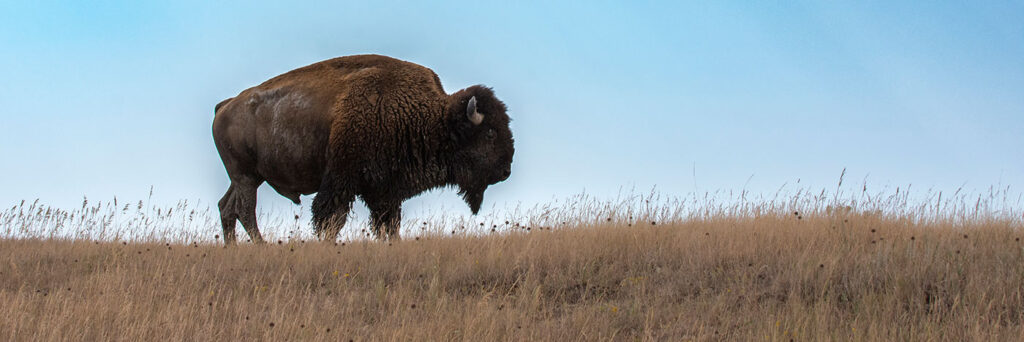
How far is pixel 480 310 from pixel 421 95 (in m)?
4.59

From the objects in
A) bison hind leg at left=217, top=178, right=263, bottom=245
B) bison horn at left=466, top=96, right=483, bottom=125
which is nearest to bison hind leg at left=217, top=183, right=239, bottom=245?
bison hind leg at left=217, top=178, right=263, bottom=245

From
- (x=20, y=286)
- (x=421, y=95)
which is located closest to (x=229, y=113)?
(x=421, y=95)

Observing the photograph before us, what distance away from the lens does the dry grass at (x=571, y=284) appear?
18.7ft

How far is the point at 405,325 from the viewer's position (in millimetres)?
5875

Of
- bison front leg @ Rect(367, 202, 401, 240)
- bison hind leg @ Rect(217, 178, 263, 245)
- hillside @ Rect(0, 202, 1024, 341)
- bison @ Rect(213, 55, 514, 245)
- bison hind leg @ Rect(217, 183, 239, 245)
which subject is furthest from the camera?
bison hind leg @ Rect(217, 183, 239, 245)

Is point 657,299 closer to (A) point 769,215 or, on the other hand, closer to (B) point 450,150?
(A) point 769,215

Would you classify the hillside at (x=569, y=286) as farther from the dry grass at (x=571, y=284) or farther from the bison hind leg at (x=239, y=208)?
the bison hind leg at (x=239, y=208)

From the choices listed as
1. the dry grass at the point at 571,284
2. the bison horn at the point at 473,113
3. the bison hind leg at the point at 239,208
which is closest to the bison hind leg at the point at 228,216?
the bison hind leg at the point at 239,208

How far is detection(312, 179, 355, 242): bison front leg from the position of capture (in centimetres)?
977

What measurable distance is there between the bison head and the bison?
1 centimetres

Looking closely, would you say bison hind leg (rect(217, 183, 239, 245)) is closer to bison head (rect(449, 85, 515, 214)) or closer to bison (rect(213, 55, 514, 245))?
bison (rect(213, 55, 514, 245))

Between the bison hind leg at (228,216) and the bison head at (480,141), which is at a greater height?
the bison head at (480,141)

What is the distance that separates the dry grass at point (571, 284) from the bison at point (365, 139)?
0.80 metres

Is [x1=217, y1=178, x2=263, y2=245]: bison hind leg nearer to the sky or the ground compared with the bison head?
nearer to the ground
